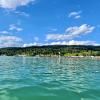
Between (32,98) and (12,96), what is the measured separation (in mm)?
1522

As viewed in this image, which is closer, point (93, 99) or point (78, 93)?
point (93, 99)

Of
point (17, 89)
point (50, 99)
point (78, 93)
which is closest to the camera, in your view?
point (50, 99)

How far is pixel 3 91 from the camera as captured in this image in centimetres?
2078

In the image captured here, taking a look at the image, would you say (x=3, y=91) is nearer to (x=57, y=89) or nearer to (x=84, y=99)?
(x=57, y=89)

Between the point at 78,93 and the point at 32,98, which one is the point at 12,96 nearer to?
the point at 32,98

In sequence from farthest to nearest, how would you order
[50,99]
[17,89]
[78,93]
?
1. [17,89]
2. [78,93]
3. [50,99]

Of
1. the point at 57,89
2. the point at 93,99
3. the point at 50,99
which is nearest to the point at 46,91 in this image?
the point at 57,89

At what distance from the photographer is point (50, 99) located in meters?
18.4

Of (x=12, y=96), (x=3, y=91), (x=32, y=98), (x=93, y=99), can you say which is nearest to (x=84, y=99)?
(x=93, y=99)

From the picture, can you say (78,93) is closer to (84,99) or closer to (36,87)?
(84,99)

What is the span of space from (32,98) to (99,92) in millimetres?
5537

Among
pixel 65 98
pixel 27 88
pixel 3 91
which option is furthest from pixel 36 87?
pixel 65 98

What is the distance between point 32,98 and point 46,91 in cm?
280

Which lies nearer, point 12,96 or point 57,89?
point 12,96
